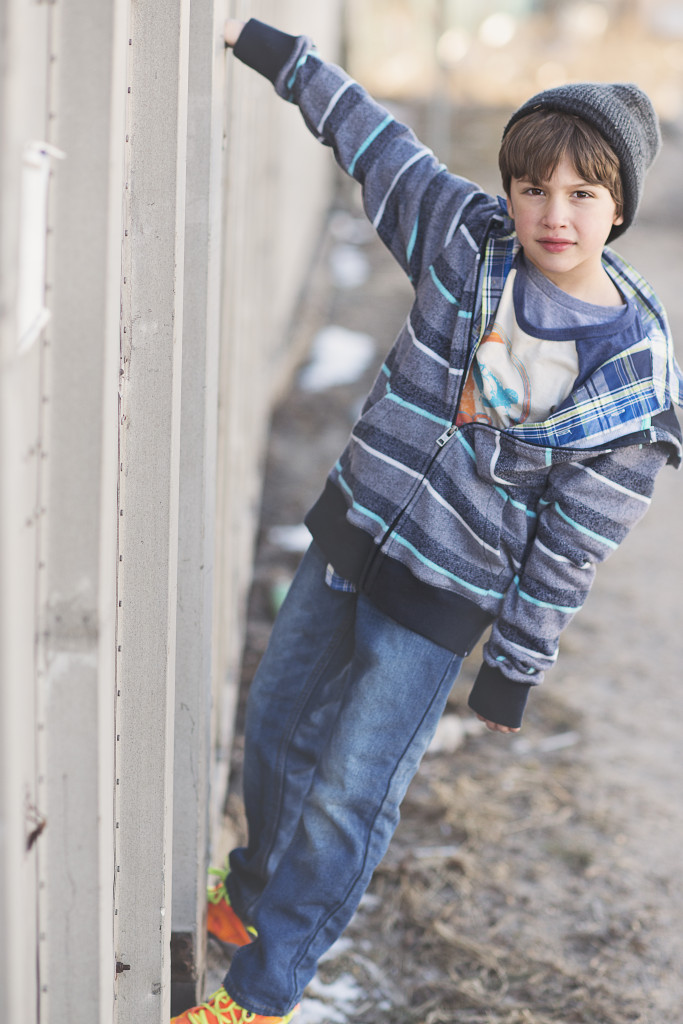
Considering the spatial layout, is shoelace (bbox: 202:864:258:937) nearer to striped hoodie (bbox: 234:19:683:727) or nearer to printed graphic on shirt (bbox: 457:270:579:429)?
striped hoodie (bbox: 234:19:683:727)

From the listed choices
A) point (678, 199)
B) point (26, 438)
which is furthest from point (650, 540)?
point (678, 199)

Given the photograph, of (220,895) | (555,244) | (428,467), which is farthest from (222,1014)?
(555,244)

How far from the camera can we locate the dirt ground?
2.29m

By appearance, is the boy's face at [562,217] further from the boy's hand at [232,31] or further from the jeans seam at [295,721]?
the jeans seam at [295,721]

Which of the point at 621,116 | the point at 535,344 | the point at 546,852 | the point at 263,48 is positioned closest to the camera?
the point at 621,116

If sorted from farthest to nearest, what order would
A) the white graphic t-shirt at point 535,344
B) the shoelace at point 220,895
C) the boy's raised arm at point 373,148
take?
1. the shoelace at point 220,895
2. the boy's raised arm at point 373,148
3. the white graphic t-shirt at point 535,344

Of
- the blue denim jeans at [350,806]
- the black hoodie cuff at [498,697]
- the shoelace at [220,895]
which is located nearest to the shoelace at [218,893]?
the shoelace at [220,895]

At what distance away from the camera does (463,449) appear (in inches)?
68.7

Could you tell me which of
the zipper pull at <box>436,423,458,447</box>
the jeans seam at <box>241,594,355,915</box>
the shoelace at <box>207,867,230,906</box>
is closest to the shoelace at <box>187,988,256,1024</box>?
the jeans seam at <box>241,594,355,915</box>

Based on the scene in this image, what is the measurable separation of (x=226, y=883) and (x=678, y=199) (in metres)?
11.2

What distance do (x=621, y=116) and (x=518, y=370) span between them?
0.40 metres

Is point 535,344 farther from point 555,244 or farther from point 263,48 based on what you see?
point 263,48

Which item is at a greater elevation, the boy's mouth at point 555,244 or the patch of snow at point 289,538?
the boy's mouth at point 555,244

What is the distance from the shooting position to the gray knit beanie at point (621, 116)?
1.56 m
